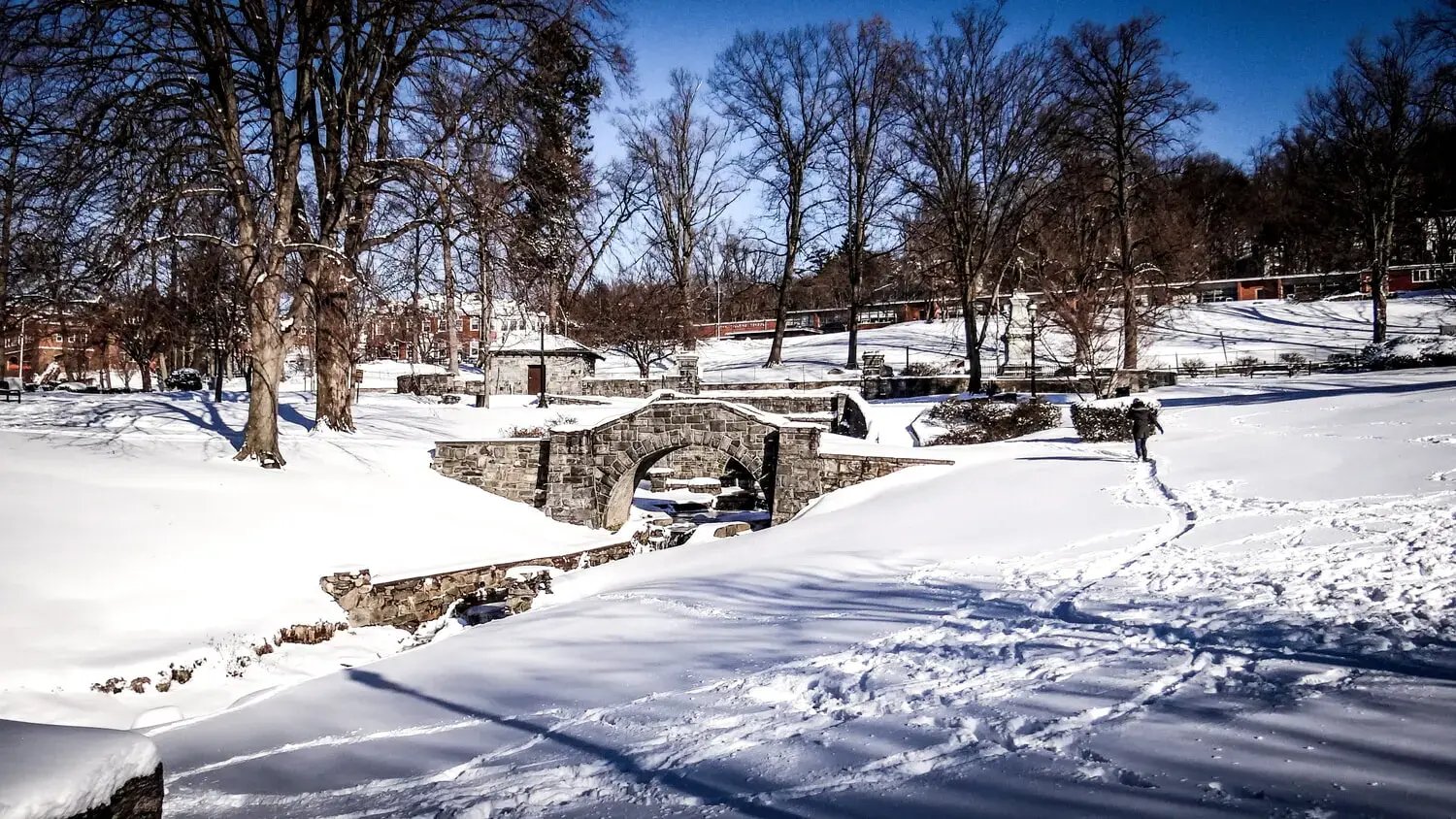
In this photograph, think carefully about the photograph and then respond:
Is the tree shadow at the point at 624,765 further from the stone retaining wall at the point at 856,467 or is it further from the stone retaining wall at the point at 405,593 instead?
the stone retaining wall at the point at 856,467

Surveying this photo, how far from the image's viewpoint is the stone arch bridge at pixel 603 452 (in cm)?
1709

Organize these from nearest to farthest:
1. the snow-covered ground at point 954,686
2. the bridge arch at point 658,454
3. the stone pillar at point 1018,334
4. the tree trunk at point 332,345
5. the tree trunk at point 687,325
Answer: the snow-covered ground at point 954,686 → the tree trunk at point 332,345 → the bridge arch at point 658,454 → the stone pillar at point 1018,334 → the tree trunk at point 687,325

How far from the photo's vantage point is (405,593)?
11.8 metres

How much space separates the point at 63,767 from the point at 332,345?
47.5 ft

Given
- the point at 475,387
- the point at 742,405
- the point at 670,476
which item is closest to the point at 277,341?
the point at 742,405

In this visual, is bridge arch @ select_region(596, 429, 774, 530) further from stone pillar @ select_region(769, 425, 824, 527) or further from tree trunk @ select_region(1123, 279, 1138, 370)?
tree trunk @ select_region(1123, 279, 1138, 370)

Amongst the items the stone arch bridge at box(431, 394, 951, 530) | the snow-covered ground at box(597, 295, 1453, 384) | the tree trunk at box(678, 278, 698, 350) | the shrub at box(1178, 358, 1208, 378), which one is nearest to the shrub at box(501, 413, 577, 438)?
the stone arch bridge at box(431, 394, 951, 530)

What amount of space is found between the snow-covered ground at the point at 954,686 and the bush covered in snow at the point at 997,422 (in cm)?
810

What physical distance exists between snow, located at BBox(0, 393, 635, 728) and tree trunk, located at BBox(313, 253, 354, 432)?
0.66m

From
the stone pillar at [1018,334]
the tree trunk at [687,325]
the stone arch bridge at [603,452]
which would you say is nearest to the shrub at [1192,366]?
the stone pillar at [1018,334]

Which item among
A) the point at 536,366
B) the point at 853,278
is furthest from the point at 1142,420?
the point at 536,366

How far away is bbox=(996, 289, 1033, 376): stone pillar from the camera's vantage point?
29.8 metres

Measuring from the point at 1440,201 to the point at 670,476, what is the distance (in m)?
36.3

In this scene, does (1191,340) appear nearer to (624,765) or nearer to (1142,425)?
(1142,425)
